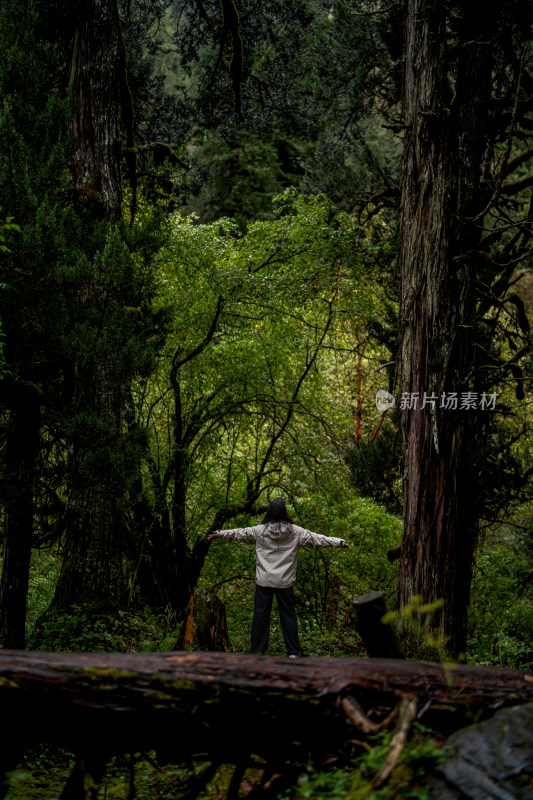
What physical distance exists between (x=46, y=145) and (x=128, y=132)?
324 centimetres

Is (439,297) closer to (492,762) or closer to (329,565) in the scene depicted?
(492,762)

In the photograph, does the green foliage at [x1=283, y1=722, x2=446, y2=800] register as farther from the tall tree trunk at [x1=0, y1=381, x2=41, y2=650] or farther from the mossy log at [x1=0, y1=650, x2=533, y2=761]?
the tall tree trunk at [x1=0, y1=381, x2=41, y2=650]

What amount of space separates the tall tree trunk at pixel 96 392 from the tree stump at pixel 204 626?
1.19m

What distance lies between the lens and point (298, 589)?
10430 mm

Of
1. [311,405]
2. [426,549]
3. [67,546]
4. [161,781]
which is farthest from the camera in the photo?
[311,405]

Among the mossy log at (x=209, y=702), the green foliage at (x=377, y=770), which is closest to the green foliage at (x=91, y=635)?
the mossy log at (x=209, y=702)

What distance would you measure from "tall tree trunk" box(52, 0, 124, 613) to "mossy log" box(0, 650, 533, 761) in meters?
3.50

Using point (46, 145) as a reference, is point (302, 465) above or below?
below

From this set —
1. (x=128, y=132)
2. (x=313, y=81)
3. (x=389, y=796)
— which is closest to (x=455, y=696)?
(x=389, y=796)

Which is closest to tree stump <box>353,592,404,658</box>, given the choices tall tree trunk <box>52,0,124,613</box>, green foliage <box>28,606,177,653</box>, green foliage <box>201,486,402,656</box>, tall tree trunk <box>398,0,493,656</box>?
tall tree trunk <box>398,0,493,656</box>

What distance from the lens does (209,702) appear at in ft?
8.34

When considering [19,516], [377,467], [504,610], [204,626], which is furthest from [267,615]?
[504,610]

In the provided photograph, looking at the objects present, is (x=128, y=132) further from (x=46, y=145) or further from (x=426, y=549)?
(x=426, y=549)

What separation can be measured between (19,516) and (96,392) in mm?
1557
